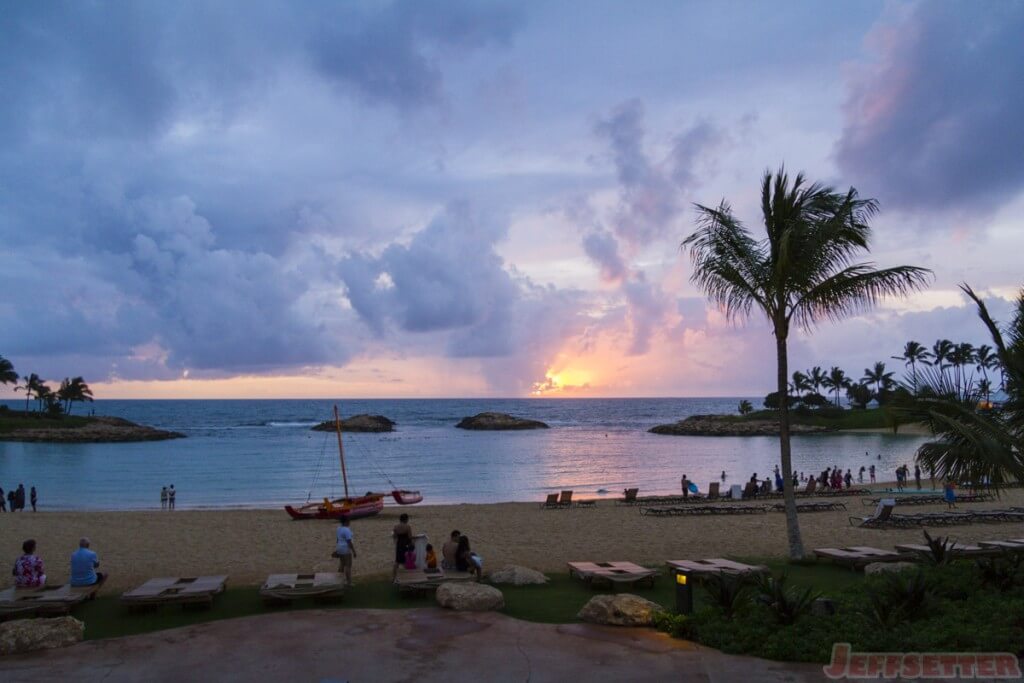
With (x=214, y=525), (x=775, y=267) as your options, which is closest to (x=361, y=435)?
(x=214, y=525)

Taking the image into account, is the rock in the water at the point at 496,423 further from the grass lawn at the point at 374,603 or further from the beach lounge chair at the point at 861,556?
the grass lawn at the point at 374,603

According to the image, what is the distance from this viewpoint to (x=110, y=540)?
20.7 metres

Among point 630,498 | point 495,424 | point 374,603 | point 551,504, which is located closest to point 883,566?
point 374,603

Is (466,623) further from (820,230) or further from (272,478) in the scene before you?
(272,478)

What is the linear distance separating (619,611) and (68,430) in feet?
369

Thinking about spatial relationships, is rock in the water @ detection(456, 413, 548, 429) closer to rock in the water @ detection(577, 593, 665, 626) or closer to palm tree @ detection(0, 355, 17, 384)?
palm tree @ detection(0, 355, 17, 384)

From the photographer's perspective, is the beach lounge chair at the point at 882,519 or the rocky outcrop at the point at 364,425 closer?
the beach lounge chair at the point at 882,519

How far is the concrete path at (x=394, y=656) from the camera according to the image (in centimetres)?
761

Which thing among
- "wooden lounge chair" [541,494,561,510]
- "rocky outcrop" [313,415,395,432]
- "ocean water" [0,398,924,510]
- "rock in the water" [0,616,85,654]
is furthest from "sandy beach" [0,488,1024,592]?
"rocky outcrop" [313,415,395,432]

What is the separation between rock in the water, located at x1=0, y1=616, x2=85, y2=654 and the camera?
27.9 ft

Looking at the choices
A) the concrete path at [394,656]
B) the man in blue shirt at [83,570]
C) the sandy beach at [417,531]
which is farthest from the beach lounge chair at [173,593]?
the sandy beach at [417,531]

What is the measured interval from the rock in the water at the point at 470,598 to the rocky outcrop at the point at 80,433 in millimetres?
102284

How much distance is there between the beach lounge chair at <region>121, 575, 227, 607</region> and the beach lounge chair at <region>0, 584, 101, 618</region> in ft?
2.20

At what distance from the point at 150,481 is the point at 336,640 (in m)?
48.9
